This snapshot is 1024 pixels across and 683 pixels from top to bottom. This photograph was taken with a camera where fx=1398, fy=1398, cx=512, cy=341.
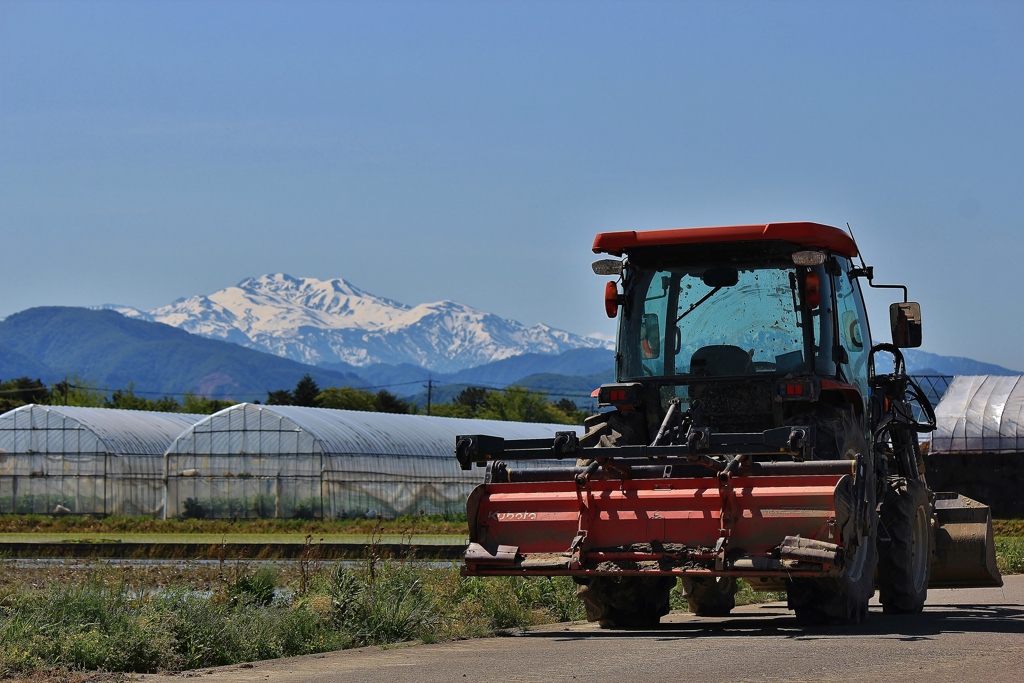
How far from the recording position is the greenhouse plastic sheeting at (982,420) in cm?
5116

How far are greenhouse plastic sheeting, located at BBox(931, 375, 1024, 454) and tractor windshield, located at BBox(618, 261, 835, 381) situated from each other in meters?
40.3

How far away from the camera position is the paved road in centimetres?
859

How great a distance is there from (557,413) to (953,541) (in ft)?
377

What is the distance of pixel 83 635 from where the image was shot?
9.97 metres

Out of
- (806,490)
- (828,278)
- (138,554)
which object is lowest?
(138,554)

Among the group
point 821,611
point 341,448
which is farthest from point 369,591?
point 341,448

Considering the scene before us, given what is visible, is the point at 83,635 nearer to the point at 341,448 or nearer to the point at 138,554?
the point at 138,554

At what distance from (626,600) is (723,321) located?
8.30 ft

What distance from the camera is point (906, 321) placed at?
12.8m

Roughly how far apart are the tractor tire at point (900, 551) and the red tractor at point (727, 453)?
18 millimetres

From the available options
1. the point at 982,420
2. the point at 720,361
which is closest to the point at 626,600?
the point at 720,361

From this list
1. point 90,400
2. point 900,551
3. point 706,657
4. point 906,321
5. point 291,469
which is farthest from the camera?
point 90,400

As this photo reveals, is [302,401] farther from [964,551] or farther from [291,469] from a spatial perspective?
[964,551]

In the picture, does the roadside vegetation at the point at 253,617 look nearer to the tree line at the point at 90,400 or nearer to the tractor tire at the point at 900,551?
the tractor tire at the point at 900,551
